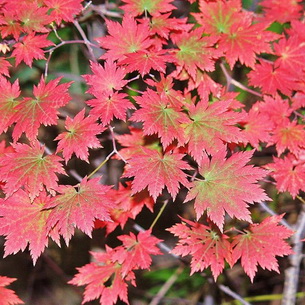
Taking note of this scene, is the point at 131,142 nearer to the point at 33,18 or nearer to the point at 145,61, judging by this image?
the point at 145,61

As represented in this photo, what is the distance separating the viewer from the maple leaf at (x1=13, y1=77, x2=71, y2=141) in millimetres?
1042

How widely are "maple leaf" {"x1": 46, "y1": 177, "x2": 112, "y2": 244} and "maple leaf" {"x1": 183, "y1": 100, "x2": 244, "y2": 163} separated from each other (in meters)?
0.23

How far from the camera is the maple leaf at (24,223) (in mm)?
1032

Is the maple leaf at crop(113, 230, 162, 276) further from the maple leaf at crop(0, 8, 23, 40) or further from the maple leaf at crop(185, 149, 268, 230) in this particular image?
the maple leaf at crop(0, 8, 23, 40)

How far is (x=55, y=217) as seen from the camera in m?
1.00

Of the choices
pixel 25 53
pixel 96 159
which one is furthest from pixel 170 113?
pixel 96 159

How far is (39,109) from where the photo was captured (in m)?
1.06

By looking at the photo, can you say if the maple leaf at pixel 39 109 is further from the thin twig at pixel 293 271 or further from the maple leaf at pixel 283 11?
the thin twig at pixel 293 271

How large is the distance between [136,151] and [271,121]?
1.29 ft

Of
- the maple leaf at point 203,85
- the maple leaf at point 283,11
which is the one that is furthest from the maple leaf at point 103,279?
the maple leaf at point 283,11

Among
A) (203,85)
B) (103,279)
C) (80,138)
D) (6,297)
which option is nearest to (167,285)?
(103,279)

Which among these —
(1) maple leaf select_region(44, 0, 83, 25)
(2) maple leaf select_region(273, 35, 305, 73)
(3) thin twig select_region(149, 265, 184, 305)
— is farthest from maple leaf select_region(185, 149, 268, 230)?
(3) thin twig select_region(149, 265, 184, 305)

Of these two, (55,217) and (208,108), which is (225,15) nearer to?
(208,108)

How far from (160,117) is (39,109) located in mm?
287
